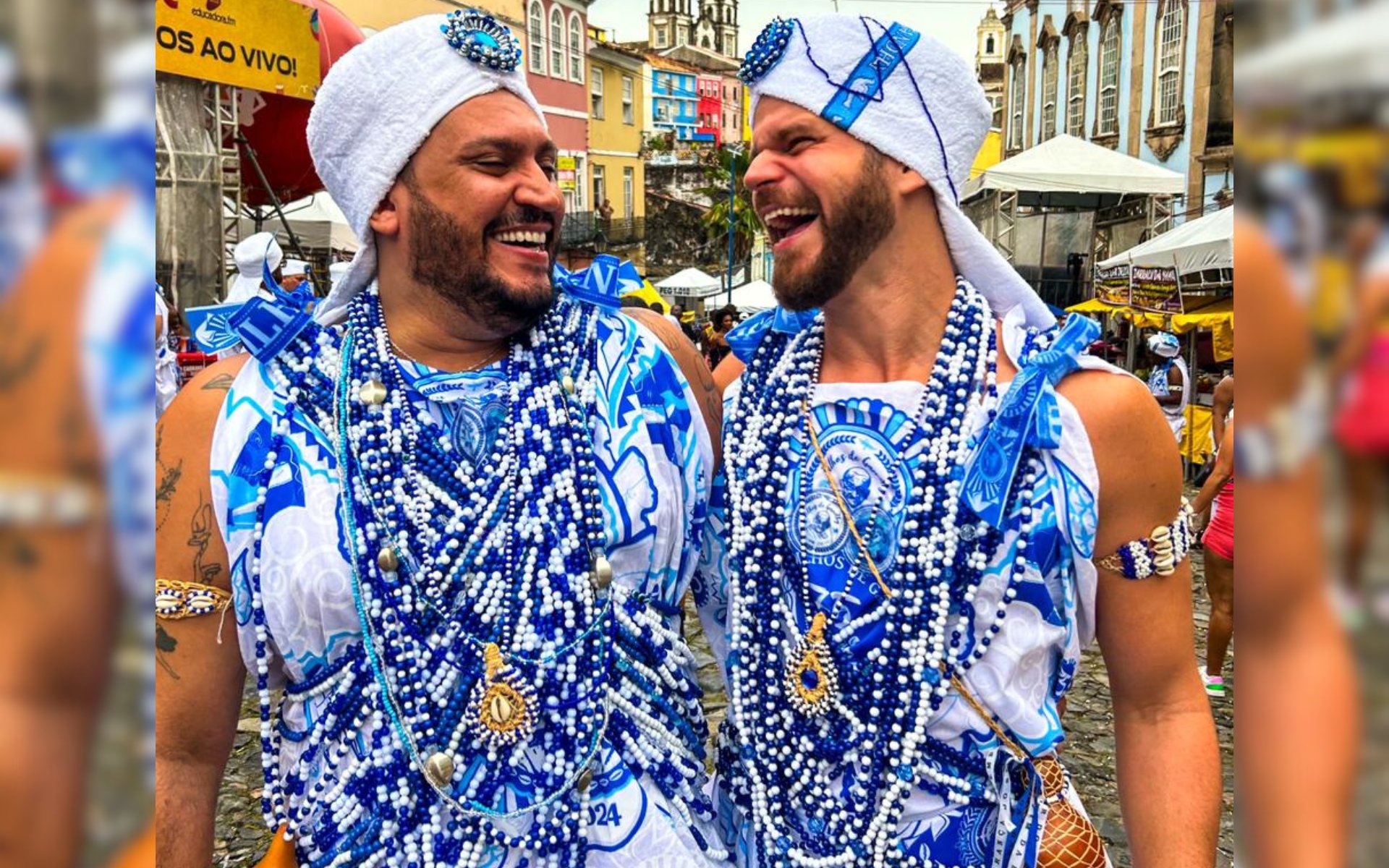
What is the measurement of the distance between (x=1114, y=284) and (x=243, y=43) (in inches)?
513

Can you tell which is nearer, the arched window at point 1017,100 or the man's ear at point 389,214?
the man's ear at point 389,214

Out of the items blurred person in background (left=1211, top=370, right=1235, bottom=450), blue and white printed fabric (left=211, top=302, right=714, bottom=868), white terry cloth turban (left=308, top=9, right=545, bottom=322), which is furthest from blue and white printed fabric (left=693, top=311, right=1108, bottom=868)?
blurred person in background (left=1211, top=370, right=1235, bottom=450)

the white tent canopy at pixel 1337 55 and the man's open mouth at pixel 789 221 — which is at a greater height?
the man's open mouth at pixel 789 221

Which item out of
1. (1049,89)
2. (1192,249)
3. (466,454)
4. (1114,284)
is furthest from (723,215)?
(466,454)

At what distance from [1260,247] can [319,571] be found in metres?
1.96

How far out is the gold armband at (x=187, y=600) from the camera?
6.65 feet

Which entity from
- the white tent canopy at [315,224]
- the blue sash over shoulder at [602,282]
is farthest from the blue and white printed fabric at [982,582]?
the white tent canopy at [315,224]

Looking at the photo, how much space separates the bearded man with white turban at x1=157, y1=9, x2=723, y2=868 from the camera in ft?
6.72

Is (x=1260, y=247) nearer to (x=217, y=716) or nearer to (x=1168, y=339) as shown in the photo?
(x=217, y=716)

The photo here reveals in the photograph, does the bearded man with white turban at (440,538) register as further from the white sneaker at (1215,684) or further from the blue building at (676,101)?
the blue building at (676,101)

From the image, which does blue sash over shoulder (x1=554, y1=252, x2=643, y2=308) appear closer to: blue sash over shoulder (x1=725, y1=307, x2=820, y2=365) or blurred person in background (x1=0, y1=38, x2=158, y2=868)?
blue sash over shoulder (x1=725, y1=307, x2=820, y2=365)

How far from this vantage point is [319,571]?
2.05m

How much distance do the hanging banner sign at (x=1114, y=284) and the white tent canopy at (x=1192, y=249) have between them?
124 centimetres

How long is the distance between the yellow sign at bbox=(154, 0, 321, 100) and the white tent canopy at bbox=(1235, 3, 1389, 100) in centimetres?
741
